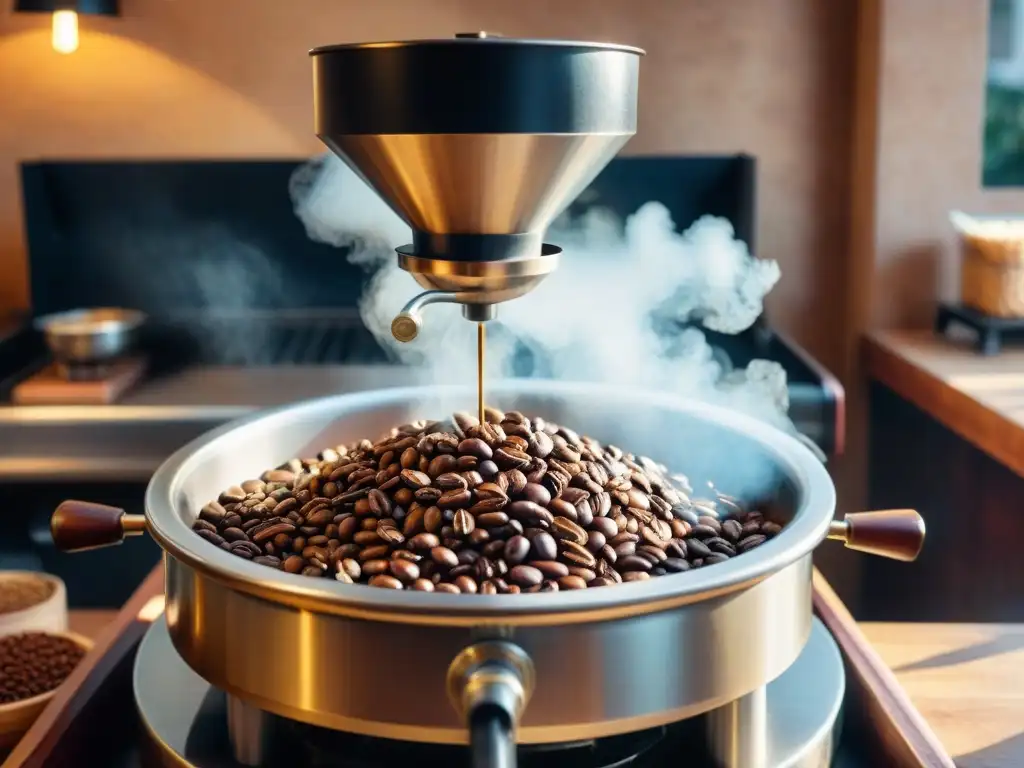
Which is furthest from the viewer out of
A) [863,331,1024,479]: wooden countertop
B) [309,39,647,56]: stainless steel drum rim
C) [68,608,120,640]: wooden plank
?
[863,331,1024,479]: wooden countertop

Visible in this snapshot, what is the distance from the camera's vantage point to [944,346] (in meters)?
2.80

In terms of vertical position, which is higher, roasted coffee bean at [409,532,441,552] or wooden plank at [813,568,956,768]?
roasted coffee bean at [409,532,441,552]

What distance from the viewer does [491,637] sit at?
0.84 m

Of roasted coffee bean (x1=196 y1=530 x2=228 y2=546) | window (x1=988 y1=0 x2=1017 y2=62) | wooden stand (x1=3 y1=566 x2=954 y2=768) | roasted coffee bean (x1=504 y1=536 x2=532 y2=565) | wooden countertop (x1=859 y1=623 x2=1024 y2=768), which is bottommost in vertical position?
wooden countertop (x1=859 y1=623 x2=1024 y2=768)

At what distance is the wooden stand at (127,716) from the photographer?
1.07m

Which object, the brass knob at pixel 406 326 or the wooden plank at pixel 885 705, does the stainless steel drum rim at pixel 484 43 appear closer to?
the brass knob at pixel 406 326

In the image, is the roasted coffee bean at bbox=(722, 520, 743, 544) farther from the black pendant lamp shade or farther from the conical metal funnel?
the black pendant lamp shade

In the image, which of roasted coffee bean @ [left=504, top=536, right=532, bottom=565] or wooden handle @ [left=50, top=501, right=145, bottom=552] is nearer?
roasted coffee bean @ [left=504, top=536, right=532, bottom=565]

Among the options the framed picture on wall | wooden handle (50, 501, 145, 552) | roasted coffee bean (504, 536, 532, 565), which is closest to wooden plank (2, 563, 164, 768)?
wooden handle (50, 501, 145, 552)

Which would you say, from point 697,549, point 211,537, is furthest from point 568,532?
point 211,537

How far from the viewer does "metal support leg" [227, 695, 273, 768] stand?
0.99 meters

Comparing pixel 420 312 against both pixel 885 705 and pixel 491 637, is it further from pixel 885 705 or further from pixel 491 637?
pixel 885 705

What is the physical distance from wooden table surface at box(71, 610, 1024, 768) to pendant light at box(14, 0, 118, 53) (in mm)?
2291

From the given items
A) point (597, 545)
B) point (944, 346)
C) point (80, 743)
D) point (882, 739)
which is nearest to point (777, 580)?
point (597, 545)
